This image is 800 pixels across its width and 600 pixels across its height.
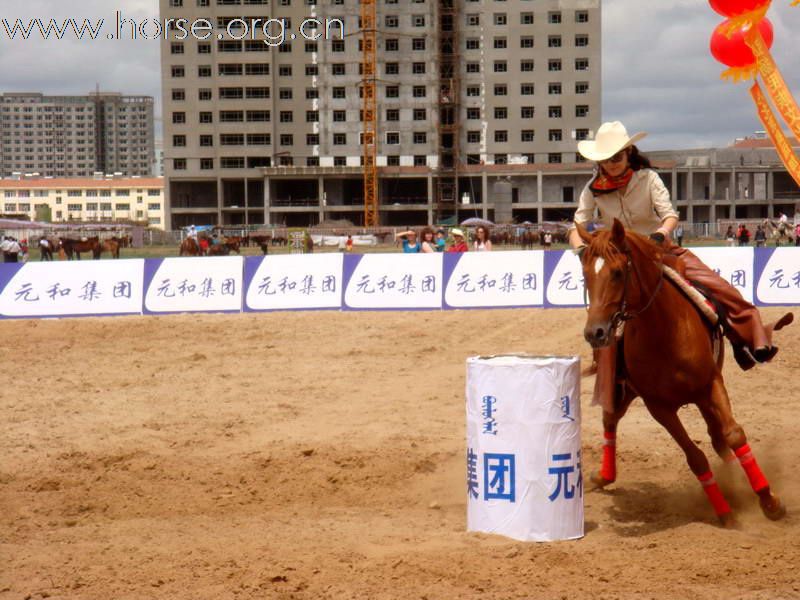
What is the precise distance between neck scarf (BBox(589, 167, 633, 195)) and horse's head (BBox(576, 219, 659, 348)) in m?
1.30

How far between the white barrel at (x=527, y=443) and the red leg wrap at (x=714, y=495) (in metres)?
1.07

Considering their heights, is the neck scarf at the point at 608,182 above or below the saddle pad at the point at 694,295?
above

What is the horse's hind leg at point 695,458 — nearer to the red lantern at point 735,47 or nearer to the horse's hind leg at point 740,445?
the horse's hind leg at point 740,445

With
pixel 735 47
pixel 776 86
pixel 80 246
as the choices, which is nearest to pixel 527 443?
pixel 735 47

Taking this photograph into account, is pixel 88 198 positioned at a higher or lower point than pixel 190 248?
higher

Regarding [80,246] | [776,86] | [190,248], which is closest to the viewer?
[776,86]

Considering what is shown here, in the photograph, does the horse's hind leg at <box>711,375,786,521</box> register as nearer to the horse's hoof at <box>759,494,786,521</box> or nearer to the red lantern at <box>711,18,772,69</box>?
the horse's hoof at <box>759,494,786,521</box>

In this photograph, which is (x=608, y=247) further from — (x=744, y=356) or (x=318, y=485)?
(x=318, y=485)

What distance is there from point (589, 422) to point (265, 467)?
3.84m

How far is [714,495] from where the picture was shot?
7.45 meters

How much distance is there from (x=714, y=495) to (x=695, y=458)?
0.93 ft

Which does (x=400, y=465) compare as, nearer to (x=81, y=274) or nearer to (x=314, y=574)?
(x=314, y=574)

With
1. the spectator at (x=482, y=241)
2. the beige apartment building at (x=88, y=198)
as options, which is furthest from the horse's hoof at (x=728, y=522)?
the beige apartment building at (x=88, y=198)

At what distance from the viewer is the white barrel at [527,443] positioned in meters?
6.82
